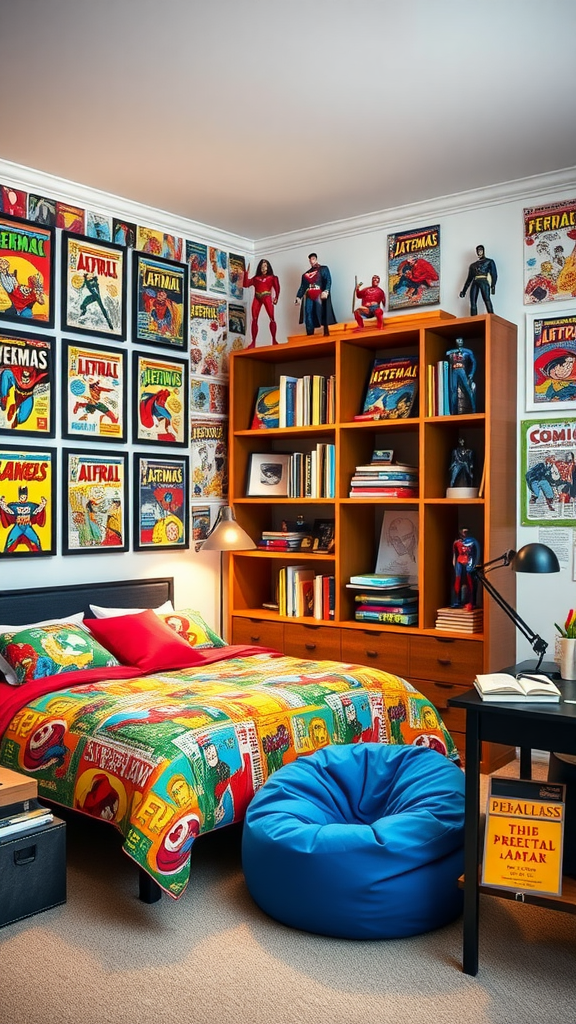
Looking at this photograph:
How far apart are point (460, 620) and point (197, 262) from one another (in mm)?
2635

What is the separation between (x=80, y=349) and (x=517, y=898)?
11.3 ft

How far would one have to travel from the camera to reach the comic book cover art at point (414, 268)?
4.99 m

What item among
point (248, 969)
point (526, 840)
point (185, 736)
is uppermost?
point (185, 736)

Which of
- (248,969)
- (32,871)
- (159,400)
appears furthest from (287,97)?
(248,969)

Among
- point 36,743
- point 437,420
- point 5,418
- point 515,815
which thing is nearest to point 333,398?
point 437,420

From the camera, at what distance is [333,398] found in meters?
5.04

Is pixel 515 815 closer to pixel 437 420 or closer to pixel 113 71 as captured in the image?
pixel 437 420

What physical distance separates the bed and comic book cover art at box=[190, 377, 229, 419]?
144 cm

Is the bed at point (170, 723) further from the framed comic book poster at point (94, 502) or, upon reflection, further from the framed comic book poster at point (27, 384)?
the framed comic book poster at point (27, 384)

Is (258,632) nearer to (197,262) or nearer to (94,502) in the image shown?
(94,502)

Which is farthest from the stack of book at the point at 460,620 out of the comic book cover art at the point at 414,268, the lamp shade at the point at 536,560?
the lamp shade at the point at 536,560

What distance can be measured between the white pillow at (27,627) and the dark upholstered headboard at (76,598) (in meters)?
0.05

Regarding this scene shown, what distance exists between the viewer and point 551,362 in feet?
15.1

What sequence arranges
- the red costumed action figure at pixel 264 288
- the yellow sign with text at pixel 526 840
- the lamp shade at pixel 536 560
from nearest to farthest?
the yellow sign with text at pixel 526 840
the lamp shade at pixel 536 560
the red costumed action figure at pixel 264 288
